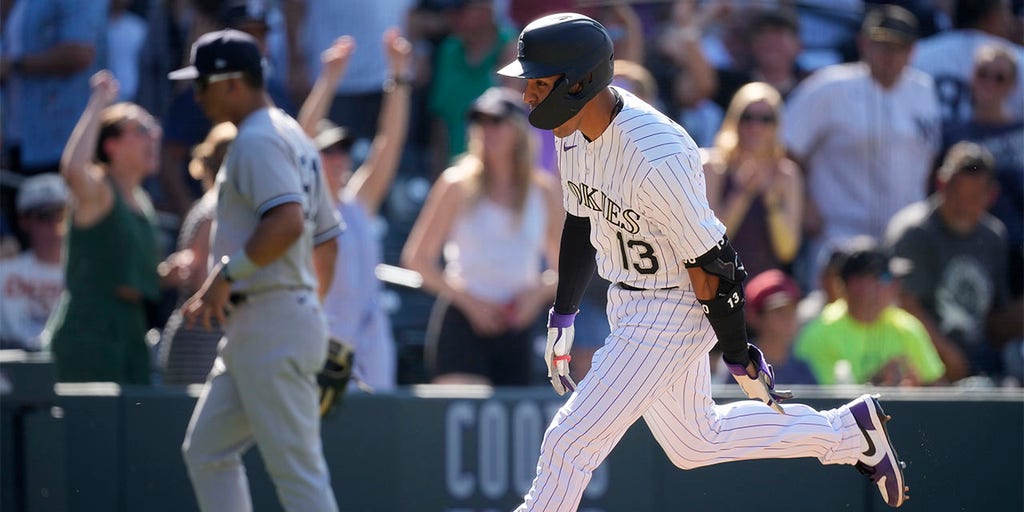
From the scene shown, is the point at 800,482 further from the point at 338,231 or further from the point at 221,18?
the point at 221,18

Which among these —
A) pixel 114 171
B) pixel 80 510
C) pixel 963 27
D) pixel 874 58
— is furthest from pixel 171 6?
pixel 963 27

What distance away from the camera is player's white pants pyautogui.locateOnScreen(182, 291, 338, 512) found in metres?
5.18

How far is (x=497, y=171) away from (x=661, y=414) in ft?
9.94

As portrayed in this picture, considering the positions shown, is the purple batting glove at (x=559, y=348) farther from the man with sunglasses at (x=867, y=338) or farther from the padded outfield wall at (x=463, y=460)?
the man with sunglasses at (x=867, y=338)

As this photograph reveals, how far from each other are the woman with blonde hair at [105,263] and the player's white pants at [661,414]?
3.26 metres

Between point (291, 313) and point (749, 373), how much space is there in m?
1.77

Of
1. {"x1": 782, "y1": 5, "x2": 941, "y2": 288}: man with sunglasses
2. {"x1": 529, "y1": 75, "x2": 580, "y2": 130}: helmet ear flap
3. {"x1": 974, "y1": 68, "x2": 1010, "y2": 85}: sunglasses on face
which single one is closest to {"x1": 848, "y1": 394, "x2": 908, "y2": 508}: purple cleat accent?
{"x1": 529, "y1": 75, "x2": 580, "y2": 130}: helmet ear flap

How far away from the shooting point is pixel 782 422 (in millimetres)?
4691

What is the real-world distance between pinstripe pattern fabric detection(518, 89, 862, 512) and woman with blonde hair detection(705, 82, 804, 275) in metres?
3.08

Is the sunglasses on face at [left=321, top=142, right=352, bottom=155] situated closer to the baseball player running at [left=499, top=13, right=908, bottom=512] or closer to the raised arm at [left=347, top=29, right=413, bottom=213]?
the raised arm at [left=347, top=29, right=413, bottom=213]

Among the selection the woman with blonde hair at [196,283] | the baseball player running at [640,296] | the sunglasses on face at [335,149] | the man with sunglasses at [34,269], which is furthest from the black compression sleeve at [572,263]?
the man with sunglasses at [34,269]

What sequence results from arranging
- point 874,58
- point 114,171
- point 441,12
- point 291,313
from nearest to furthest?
point 291,313, point 114,171, point 874,58, point 441,12

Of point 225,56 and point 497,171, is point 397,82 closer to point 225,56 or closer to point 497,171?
point 497,171

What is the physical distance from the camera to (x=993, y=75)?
8.13 m
